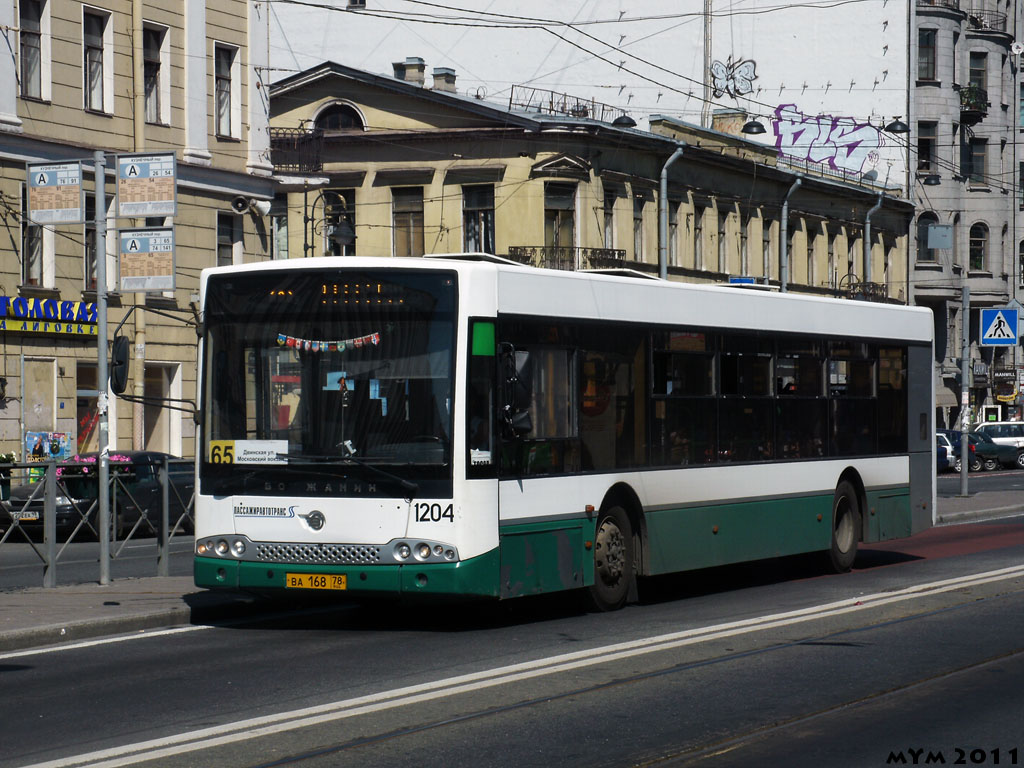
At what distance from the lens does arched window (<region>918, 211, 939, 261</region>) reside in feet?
227

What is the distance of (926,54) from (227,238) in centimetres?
3988

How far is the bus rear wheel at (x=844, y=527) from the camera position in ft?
59.5

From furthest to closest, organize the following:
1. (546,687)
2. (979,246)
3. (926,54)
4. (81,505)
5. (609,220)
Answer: (979,246) < (926,54) < (609,220) < (81,505) < (546,687)

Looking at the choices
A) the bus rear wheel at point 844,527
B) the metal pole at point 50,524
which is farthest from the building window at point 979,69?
the metal pole at point 50,524

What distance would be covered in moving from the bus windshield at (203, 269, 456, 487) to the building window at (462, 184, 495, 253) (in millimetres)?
36511

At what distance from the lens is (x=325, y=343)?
12.8 metres

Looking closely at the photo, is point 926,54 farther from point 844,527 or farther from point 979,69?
point 844,527

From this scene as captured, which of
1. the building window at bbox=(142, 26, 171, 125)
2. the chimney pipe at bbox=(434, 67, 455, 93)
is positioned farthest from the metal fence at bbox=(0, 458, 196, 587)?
the chimney pipe at bbox=(434, 67, 455, 93)

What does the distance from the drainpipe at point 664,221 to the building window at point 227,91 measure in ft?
58.1

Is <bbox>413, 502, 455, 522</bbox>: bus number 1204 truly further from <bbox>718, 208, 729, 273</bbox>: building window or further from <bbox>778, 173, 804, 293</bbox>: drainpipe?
<bbox>778, 173, 804, 293</bbox>: drainpipe

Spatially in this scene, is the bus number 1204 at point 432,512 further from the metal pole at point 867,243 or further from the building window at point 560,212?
the metal pole at point 867,243

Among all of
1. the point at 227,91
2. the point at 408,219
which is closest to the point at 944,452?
the point at 408,219

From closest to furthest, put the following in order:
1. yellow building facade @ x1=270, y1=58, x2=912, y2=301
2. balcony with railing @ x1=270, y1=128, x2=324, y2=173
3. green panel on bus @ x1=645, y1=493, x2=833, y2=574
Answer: green panel on bus @ x1=645, y1=493, x2=833, y2=574, balcony with railing @ x1=270, y1=128, x2=324, y2=173, yellow building facade @ x1=270, y1=58, x2=912, y2=301

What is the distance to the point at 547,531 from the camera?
13.3 m
